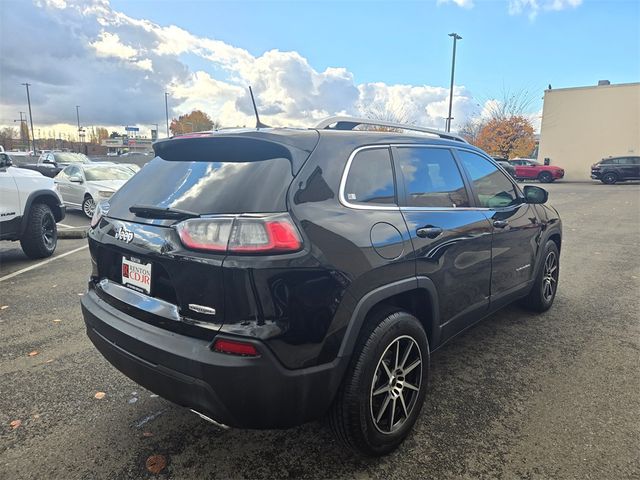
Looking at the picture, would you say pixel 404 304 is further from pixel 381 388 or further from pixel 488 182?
pixel 488 182

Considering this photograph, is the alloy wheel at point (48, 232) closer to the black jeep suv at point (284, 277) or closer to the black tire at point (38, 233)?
the black tire at point (38, 233)

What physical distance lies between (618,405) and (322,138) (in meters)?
2.58

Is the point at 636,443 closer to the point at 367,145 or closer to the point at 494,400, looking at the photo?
the point at 494,400

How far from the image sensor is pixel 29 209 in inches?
255

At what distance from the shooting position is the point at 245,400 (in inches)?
74.4

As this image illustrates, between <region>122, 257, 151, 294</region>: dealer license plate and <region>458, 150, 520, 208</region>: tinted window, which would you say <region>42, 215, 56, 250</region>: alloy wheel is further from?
<region>458, 150, 520, 208</region>: tinted window

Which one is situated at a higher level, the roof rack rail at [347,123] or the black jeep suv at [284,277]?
the roof rack rail at [347,123]

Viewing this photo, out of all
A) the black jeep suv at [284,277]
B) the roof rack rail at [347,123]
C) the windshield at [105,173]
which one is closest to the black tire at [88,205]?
the windshield at [105,173]

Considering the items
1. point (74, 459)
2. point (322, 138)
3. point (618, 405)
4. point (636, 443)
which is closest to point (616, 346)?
point (618, 405)

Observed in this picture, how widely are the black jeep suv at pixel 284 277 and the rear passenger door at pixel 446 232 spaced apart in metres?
0.01

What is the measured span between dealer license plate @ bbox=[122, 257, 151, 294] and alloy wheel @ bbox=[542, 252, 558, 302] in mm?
3762

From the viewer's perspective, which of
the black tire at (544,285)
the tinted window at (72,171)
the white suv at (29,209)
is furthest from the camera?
the tinted window at (72,171)

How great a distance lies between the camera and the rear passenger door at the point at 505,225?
338 cm

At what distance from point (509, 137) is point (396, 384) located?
40.6m
